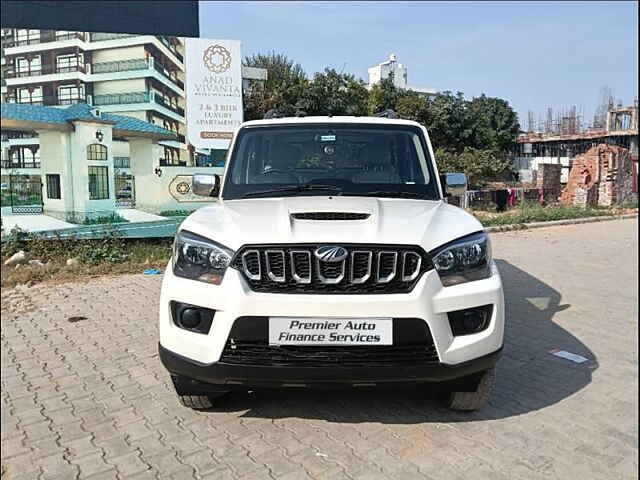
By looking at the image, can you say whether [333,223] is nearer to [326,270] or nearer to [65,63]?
[326,270]

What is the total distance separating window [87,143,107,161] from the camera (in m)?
7.65

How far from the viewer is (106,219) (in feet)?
29.2

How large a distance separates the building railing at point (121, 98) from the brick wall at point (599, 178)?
18.2 metres

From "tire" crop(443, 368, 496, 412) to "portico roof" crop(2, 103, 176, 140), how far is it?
9.63ft

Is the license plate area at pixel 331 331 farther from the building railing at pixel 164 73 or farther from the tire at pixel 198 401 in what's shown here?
the building railing at pixel 164 73

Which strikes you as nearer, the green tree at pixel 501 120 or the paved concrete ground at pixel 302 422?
the paved concrete ground at pixel 302 422

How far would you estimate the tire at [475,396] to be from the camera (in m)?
3.17

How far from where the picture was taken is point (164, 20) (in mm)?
9273

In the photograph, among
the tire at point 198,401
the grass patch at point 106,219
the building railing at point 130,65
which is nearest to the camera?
the tire at point 198,401

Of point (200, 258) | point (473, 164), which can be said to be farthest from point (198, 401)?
point (473, 164)

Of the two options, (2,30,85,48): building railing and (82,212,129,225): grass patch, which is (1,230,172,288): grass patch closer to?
(82,212,129,225): grass patch

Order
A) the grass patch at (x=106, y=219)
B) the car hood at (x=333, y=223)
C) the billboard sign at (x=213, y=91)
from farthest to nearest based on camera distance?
the billboard sign at (x=213, y=91) → the grass patch at (x=106, y=219) → the car hood at (x=333, y=223)

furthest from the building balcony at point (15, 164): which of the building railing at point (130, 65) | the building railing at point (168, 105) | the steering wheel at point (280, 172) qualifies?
the building railing at point (168, 105)

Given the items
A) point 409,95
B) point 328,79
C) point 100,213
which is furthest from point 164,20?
point 409,95
